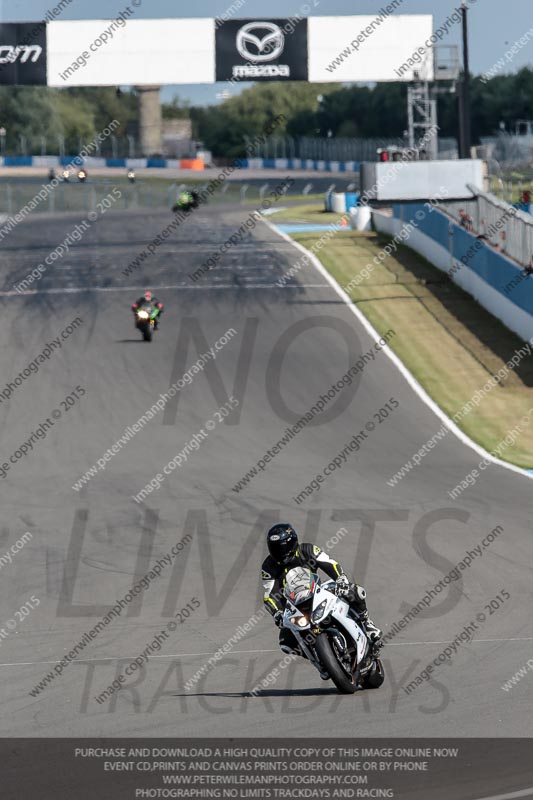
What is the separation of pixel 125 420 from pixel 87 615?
34.7ft

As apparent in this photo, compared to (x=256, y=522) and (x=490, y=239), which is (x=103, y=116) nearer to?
(x=490, y=239)

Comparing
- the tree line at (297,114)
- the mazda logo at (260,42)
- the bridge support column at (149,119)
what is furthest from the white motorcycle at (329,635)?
the tree line at (297,114)

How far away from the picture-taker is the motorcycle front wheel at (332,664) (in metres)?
9.98

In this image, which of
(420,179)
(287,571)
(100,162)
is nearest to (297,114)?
(100,162)

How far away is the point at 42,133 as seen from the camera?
119 m

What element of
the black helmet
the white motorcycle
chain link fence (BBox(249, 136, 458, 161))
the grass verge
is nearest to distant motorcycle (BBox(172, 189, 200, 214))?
the grass verge

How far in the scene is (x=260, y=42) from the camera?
179 feet

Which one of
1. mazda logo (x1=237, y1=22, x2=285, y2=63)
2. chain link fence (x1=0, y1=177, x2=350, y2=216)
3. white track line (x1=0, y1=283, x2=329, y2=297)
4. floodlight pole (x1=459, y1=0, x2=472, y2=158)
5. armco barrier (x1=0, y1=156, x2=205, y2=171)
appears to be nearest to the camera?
white track line (x1=0, y1=283, x2=329, y2=297)

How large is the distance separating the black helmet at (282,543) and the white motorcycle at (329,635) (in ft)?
0.44

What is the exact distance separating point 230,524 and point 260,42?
41.6 m

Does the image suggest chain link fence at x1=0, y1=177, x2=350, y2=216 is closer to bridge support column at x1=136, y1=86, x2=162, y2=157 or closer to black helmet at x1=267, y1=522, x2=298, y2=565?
bridge support column at x1=136, y1=86, x2=162, y2=157

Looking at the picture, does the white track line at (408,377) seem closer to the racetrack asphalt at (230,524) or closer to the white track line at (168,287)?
the racetrack asphalt at (230,524)

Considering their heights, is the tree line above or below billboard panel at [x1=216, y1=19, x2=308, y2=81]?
above

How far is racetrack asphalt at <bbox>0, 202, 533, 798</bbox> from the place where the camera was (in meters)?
9.98
